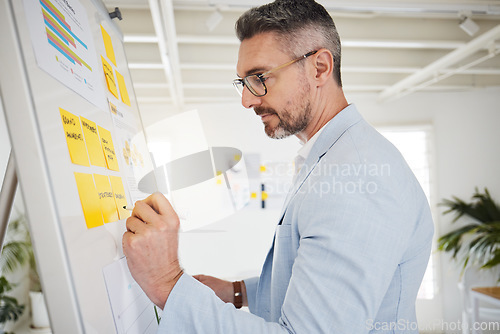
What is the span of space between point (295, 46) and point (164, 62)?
2.30 metres

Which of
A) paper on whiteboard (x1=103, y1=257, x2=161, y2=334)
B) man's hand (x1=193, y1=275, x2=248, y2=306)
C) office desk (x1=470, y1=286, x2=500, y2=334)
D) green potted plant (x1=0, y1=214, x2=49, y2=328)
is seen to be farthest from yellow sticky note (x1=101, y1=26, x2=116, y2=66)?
green potted plant (x1=0, y1=214, x2=49, y2=328)

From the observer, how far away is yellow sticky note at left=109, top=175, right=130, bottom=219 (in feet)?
2.39

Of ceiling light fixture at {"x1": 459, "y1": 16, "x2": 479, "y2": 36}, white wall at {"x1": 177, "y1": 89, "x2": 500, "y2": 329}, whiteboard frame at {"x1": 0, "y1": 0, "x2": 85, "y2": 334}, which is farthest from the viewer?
white wall at {"x1": 177, "y1": 89, "x2": 500, "y2": 329}

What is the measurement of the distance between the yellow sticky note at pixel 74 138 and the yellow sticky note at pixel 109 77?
0.24m

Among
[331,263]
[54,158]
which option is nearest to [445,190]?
[331,263]

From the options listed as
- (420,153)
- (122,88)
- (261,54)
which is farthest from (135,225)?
(420,153)

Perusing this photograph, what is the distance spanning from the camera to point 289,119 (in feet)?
3.34

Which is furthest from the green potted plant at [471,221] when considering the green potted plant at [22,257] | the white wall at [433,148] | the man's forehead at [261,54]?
the green potted plant at [22,257]

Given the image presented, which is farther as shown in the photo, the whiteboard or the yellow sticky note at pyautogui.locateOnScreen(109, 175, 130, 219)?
the yellow sticky note at pyautogui.locateOnScreen(109, 175, 130, 219)

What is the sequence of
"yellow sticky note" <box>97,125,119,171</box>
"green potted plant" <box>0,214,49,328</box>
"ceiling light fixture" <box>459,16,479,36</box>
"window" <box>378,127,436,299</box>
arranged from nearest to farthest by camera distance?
"yellow sticky note" <box>97,125,119,171</box> < "ceiling light fixture" <box>459,16,479,36</box> < "green potted plant" <box>0,214,49,328</box> < "window" <box>378,127,436,299</box>

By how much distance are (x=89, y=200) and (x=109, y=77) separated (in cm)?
36

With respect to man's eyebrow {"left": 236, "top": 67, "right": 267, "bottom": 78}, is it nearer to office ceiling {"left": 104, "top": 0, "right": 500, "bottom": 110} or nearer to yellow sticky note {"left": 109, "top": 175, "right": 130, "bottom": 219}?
yellow sticky note {"left": 109, "top": 175, "right": 130, "bottom": 219}

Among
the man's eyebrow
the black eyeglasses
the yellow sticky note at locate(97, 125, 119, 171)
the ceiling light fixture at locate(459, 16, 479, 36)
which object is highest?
the ceiling light fixture at locate(459, 16, 479, 36)

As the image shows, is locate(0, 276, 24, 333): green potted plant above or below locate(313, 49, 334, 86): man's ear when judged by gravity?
below
